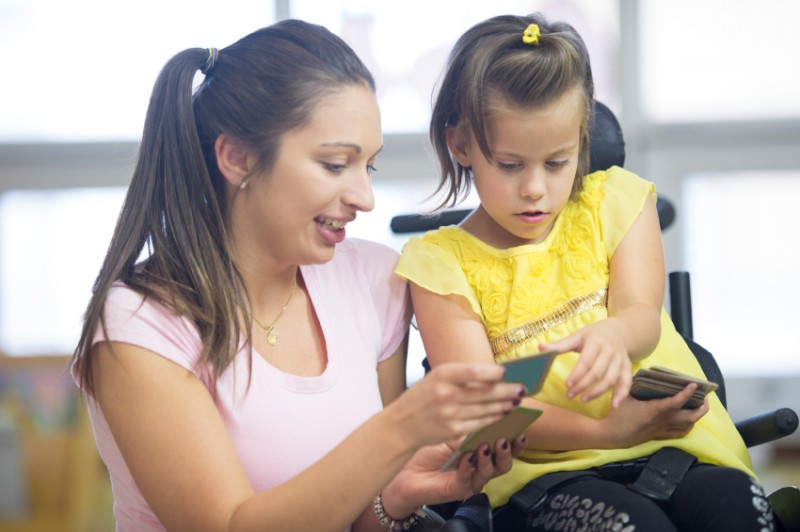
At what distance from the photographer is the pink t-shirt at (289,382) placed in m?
1.49

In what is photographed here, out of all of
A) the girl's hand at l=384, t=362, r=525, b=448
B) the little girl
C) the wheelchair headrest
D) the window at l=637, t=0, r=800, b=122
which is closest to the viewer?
the girl's hand at l=384, t=362, r=525, b=448

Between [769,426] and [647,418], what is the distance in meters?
0.33

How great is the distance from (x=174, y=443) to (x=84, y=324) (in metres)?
0.23

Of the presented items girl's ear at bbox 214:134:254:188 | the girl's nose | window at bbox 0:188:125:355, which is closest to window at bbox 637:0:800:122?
window at bbox 0:188:125:355

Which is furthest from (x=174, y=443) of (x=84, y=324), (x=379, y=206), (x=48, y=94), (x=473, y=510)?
(x=48, y=94)

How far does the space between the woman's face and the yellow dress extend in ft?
0.72

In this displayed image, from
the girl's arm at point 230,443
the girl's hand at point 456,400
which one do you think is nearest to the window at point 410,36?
the girl's arm at point 230,443

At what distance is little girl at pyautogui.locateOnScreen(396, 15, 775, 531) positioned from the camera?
1.54 m

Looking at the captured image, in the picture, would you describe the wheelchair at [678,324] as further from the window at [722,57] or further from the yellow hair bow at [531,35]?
the window at [722,57]

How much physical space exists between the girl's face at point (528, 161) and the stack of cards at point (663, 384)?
34 cm

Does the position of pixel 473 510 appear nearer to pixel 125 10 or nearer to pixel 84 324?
pixel 84 324

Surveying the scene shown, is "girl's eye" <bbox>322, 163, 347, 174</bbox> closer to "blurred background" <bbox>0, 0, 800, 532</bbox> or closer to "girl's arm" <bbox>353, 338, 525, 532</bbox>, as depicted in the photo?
"girl's arm" <bbox>353, 338, 525, 532</bbox>

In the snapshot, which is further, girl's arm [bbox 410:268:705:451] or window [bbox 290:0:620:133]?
window [bbox 290:0:620:133]

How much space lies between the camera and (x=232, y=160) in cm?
162
